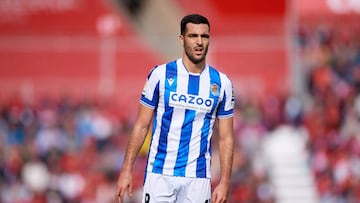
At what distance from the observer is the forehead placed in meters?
7.53

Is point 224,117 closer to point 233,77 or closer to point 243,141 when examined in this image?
point 243,141

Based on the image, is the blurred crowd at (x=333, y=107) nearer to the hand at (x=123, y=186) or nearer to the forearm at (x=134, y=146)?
the forearm at (x=134, y=146)

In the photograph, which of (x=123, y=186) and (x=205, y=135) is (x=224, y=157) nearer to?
(x=205, y=135)

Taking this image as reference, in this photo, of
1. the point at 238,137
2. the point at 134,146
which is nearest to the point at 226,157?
the point at 134,146

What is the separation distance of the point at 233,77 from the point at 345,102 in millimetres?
3319

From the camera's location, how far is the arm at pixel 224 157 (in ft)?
25.0

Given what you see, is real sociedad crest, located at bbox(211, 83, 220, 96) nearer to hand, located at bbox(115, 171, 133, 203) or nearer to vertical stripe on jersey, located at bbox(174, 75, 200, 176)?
vertical stripe on jersey, located at bbox(174, 75, 200, 176)

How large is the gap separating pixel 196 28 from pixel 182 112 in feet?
1.97

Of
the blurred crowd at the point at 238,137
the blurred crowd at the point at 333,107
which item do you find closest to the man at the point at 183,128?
the blurred crowd at the point at 238,137

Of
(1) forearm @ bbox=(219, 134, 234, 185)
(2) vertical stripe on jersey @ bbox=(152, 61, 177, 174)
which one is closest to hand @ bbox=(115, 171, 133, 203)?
(2) vertical stripe on jersey @ bbox=(152, 61, 177, 174)

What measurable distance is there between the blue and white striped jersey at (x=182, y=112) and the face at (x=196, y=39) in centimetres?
19

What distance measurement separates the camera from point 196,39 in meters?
7.53

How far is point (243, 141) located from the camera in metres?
20.0

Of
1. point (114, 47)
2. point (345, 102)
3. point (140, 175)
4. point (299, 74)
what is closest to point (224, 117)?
point (140, 175)
